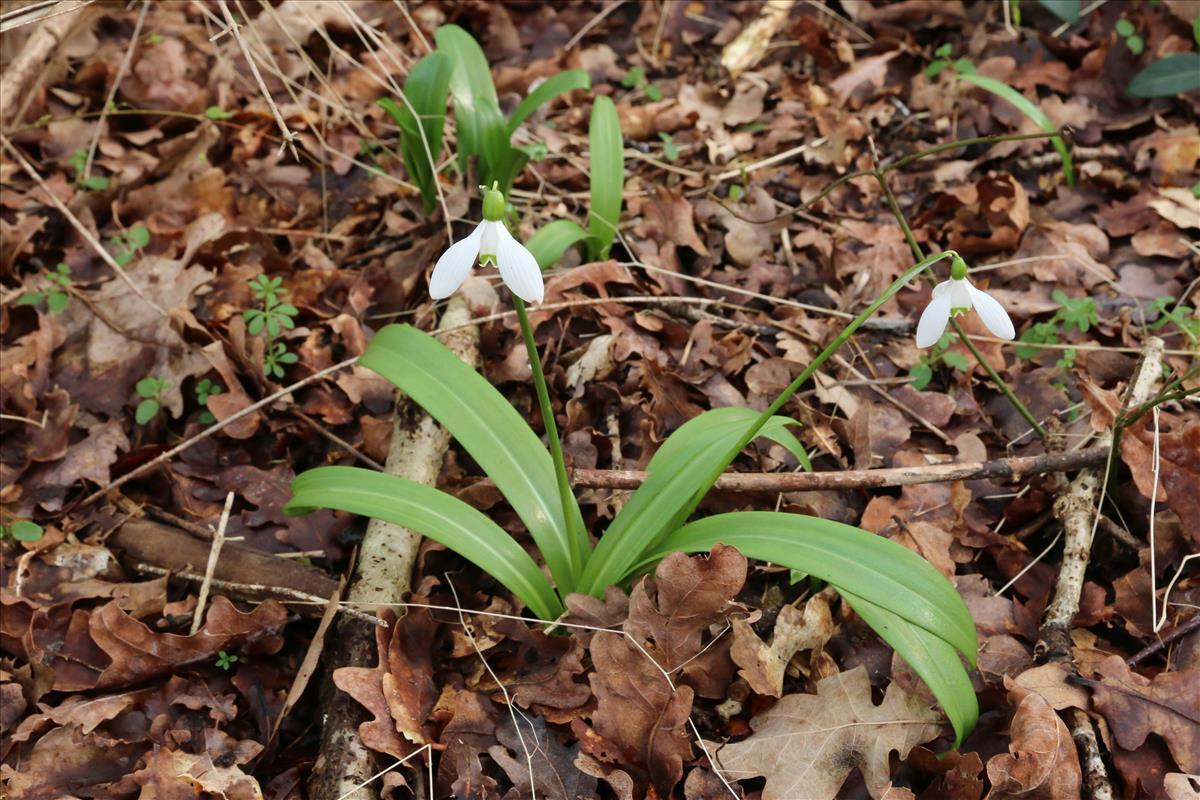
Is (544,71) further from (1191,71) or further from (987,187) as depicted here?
(1191,71)

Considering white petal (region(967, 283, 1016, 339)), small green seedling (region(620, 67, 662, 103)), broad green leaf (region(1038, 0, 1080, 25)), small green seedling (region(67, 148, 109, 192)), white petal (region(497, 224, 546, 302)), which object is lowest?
small green seedling (region(620, 67, 662, 103))

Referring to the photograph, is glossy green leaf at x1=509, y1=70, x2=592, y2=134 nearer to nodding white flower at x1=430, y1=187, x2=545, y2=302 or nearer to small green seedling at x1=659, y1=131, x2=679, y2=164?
small green seedling at x1=659, y1=131, x2=679, y2=164

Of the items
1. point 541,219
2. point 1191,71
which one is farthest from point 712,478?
point 1191,71

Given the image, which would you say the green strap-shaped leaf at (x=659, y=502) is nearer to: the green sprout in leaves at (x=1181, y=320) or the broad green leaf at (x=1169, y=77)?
the green sprout in leaves at (x=1181, y=320)

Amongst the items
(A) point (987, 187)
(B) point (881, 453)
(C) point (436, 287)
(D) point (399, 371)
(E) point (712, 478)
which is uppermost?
(C) point (436, 287)

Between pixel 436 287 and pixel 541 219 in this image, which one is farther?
pixel 541 219

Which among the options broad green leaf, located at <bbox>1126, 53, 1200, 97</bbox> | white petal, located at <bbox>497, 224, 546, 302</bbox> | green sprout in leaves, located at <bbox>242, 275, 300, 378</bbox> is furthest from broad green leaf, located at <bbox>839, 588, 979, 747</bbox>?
broad green leaf, located at <bbox>1126, 53, 1200, 97</bbox>

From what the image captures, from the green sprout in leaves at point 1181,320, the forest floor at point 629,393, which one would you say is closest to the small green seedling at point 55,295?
the forest floor at point 629,393
